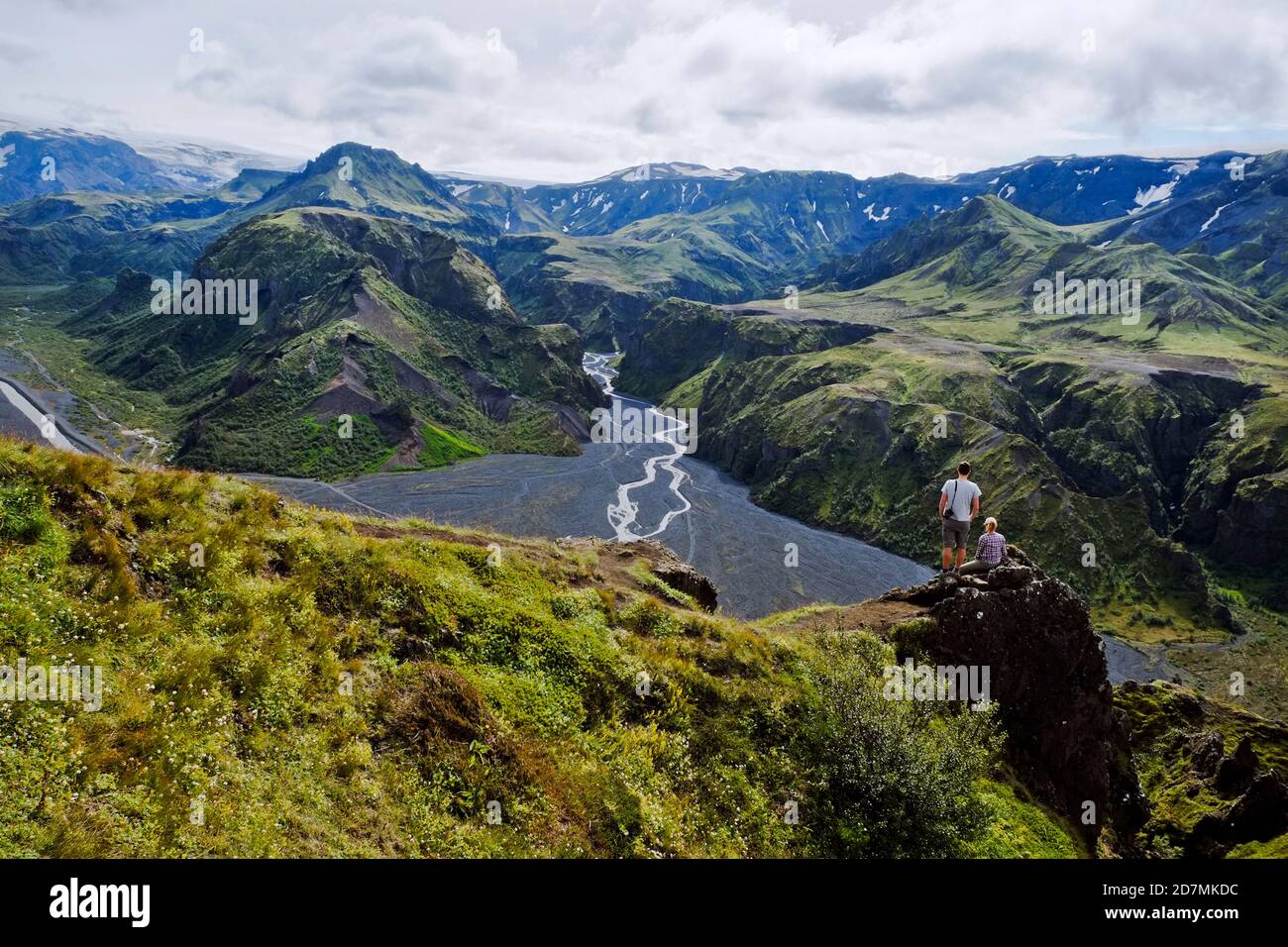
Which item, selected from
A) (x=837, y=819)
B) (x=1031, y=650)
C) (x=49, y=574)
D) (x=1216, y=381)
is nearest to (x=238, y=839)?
(x=49, y=574)

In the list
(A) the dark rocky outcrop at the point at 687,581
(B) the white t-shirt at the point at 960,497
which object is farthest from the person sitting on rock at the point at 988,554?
(A) the dark rocky outcrop at the point at 687,581

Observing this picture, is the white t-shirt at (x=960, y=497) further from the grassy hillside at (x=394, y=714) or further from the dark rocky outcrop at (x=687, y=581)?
the dark rocky outcrop at (x=687, y=581)

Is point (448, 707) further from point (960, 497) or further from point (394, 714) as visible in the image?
point (960, 497)

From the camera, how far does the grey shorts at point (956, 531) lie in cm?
2653

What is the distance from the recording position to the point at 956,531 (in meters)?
27.3

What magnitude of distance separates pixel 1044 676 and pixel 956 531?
6.28m

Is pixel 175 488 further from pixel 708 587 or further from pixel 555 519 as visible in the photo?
pixel 555 519

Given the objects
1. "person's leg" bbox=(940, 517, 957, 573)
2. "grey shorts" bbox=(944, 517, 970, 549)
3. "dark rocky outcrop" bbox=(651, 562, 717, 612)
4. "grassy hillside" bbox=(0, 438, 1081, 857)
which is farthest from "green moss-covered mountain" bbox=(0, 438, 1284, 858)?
"dark rocky outcrop" bbox=(651, 562, 717, 612)

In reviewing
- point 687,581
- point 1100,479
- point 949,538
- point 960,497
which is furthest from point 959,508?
point 1100,479

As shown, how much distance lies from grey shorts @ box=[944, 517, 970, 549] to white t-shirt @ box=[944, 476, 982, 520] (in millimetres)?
364

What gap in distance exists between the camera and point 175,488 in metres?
16.3

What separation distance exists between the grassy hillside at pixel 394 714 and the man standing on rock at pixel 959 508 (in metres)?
8.04

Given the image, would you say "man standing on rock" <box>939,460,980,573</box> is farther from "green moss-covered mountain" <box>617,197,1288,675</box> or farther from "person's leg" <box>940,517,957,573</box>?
"green moss-covered mountain" <box>617,197,1288,675</box>
